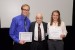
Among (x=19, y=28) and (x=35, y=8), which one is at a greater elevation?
(x=35, y=8)

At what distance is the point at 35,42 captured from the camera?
10.8 feet

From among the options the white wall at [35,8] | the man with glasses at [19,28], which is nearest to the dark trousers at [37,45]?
the man with glasses at [19,28]

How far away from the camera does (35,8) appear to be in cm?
409

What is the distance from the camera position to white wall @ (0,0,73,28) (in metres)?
3.98

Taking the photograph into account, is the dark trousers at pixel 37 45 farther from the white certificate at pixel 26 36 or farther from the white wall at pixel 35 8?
the white wall at pixel 35 8

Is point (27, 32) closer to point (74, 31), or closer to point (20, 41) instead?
point (20, 41)

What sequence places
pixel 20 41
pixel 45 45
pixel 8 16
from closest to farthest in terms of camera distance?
1. pixel 20 41
2. pixel 45 45
3. pixel 8 16

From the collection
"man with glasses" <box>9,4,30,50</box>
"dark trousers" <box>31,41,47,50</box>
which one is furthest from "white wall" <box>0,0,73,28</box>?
"dark trousers" <box>31,41,47,50</box>

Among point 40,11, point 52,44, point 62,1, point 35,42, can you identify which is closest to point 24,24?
point 35,42

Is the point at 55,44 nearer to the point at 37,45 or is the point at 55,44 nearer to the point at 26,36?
the point at 37,45

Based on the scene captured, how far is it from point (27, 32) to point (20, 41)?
23 cm

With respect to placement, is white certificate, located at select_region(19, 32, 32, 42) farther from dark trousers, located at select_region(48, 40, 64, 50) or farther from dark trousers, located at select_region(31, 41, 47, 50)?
dark trousers, located at select_region(48, 40, 64, 50)

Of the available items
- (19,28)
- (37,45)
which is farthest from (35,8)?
(37,45)

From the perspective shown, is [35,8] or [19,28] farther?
[35,8]
